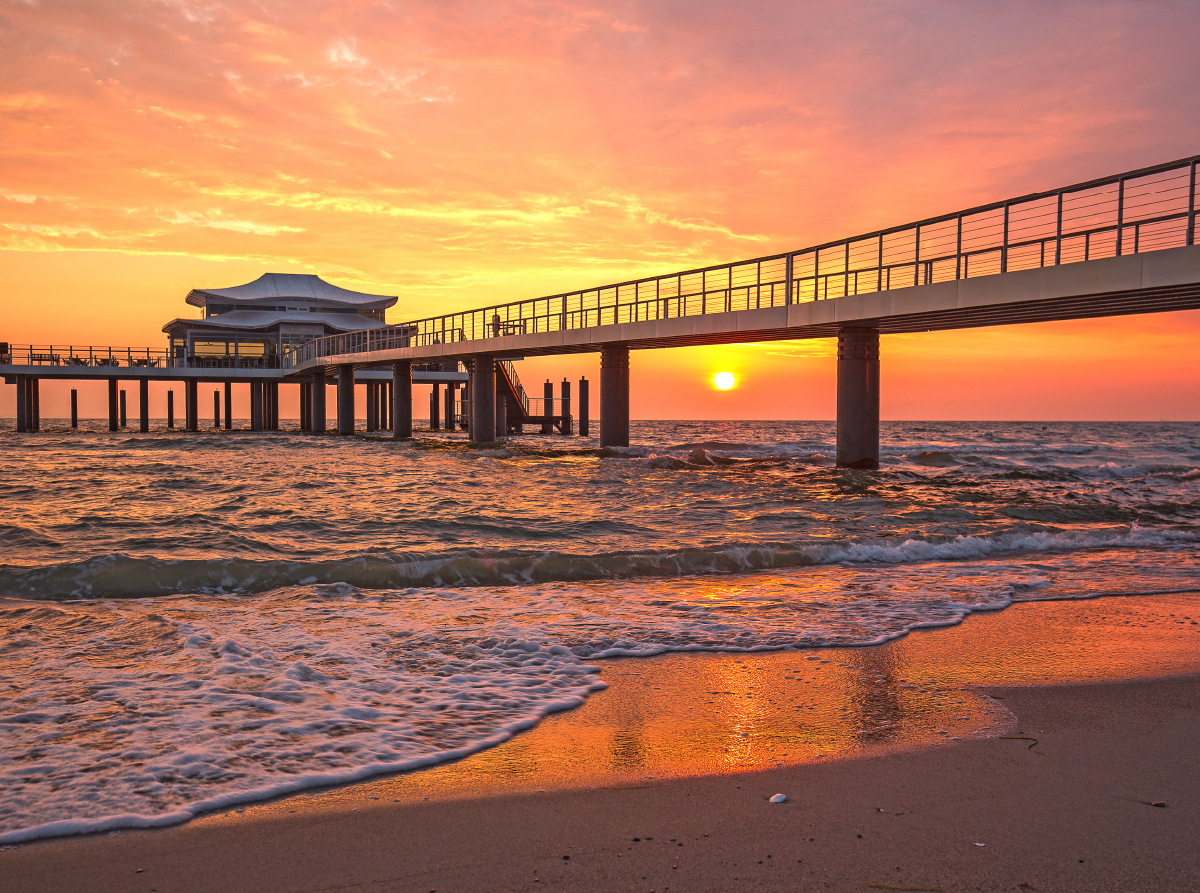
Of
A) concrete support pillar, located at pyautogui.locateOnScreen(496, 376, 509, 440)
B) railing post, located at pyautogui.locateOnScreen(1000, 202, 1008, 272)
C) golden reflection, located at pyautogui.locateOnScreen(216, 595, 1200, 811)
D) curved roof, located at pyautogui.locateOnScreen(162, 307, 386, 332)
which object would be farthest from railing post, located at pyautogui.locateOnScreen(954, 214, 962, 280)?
curved roof, located at pyautogui.locateOnScreen(162, 307, 386, 332)

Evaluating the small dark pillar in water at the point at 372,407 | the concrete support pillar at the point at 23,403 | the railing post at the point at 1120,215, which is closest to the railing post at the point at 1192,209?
the railing post at the point at 1120,215

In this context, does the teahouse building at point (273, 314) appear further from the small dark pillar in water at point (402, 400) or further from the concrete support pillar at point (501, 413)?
the concrete support pillar at point (501, 413)

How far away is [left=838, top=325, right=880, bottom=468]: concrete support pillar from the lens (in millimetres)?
23547

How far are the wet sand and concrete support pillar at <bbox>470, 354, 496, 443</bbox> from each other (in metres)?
38.2

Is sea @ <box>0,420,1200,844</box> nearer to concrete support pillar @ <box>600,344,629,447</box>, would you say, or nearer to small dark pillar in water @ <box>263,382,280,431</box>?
concrete support pillar @ <box>600,344,629,447</box>

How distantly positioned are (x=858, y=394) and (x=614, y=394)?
12419 mm

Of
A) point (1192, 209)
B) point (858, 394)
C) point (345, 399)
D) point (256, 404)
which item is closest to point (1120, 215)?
point (1192, 209)

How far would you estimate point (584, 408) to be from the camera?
6253cm

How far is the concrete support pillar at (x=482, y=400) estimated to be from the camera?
4262 centimetres

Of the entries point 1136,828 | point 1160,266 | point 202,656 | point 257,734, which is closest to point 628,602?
point 202,656

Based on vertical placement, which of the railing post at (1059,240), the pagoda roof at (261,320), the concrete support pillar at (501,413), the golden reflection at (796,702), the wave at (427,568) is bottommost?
the wave at (427,568)

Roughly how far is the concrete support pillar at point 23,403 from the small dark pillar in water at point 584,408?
129 ft

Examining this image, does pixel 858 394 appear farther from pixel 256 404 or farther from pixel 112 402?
pixel 112 402

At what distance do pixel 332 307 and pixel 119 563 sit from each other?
74.9 meters
